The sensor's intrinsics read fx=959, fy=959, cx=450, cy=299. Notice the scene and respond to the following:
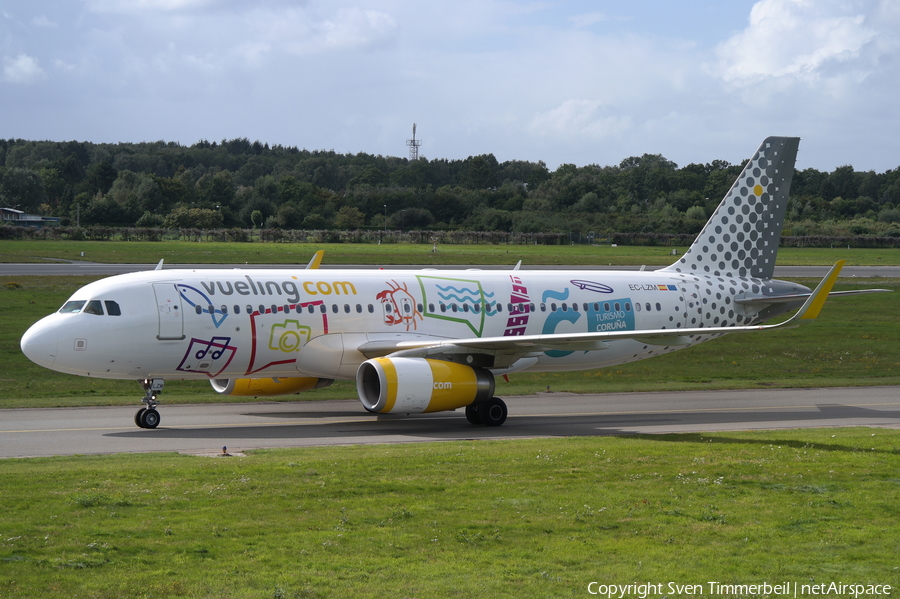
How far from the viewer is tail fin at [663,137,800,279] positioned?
32438mm

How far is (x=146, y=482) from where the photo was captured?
15.1 metres

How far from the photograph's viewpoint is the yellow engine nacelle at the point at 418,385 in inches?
918

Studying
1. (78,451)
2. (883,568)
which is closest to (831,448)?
(883,568)

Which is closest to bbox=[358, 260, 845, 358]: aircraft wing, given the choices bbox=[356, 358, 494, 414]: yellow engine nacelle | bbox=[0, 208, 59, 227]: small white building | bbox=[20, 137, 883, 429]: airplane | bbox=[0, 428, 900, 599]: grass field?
bbox=[20, 137, 883, 429]: airplane

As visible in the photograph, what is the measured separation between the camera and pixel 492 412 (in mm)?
25234

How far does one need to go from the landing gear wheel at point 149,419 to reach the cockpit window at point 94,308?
267cm

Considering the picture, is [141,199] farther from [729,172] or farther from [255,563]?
[255,563]

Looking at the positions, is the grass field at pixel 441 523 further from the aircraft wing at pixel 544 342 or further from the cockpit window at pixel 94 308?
the aircraft wing at pixel 544 342

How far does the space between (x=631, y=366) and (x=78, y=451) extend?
23675 millimetres

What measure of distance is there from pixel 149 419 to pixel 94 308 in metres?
3.04

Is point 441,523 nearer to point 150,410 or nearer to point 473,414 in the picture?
point 473,414

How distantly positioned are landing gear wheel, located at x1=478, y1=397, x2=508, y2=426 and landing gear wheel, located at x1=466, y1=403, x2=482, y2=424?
110mm

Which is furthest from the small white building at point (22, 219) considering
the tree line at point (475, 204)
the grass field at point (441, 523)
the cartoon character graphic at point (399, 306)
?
the grass field at point (441, 523)

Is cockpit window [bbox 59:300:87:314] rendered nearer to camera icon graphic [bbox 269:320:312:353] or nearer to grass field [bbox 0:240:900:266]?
camera icon graphic [bbox 269:320:312:353]
